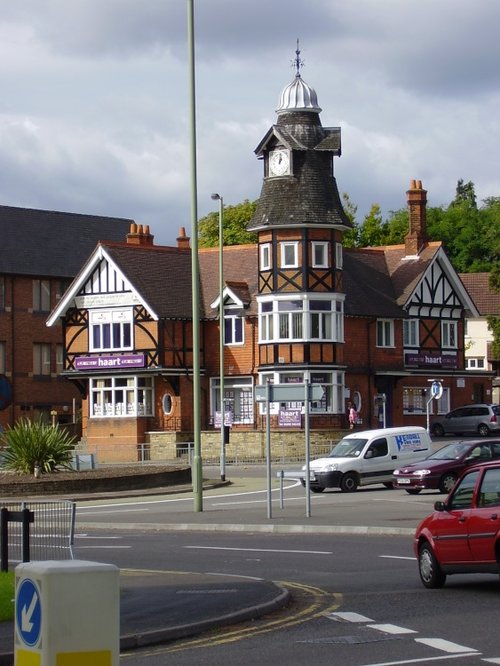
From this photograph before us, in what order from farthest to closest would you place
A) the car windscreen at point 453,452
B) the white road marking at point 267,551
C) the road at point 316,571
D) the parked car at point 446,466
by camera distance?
the car windscreen at point 453,452 < the parked car at point 446,466 < the white road marking at point 267,551 < the road at point 316,571

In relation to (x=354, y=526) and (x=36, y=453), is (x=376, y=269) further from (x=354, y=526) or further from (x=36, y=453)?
(x=354, y=526)

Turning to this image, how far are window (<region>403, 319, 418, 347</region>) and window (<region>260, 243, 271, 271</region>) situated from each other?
33.2 feet

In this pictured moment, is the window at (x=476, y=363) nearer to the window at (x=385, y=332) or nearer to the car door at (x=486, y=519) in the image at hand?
the window at (x=385, y=332)

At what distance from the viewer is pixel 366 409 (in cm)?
6881

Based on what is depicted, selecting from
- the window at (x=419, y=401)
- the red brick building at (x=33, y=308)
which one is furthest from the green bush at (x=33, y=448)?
the red brick building at (x=33, y=308)

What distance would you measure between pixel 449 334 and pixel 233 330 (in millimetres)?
12828

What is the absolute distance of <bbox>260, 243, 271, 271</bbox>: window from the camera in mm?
65125

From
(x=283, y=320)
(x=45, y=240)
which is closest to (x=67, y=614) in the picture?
(x=283, y=320)

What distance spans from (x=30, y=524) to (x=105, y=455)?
49.9 meters

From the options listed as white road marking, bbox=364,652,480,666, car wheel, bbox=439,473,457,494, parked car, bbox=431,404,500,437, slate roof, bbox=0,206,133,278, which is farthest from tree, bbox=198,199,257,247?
white road marking, bbox=364,652,480,666

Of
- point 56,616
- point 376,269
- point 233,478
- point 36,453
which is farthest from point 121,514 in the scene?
point 376,269

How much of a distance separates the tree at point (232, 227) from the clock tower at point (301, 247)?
32033mm

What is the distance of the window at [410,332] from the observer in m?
72.4

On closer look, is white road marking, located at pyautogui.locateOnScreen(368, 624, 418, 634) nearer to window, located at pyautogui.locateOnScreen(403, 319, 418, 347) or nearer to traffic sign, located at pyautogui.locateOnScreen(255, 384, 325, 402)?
traffic sign, located at pyautogui.locateOnScreen(255, 384, 325, 402)
